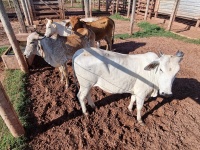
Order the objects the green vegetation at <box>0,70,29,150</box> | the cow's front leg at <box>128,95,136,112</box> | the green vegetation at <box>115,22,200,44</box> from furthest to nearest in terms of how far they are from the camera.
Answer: the green vegetation at <box>115,22,200,44</box>, the cow's front leg at <box>128,95,136,112</box>, the green vegetation at <box>0,70,29,150</box>

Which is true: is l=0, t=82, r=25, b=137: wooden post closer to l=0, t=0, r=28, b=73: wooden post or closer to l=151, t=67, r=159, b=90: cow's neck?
l=0, t=0, r=28, b=73: wooden post

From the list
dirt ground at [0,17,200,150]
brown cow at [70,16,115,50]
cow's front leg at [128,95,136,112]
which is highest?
brown cow at [70,16,115,50]

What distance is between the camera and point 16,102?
461cm

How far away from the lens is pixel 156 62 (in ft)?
10.0

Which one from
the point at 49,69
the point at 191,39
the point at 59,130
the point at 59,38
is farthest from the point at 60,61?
the point at 191,39

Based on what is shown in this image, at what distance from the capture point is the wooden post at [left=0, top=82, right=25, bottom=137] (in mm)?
3072

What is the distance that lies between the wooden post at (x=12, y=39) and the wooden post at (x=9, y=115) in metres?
2.53

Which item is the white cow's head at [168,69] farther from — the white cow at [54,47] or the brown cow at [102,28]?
the brown cow at [102,28]

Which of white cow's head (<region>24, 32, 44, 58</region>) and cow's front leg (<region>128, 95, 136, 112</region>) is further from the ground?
white cow's head (<region>24, 32, 44, 58</region>)

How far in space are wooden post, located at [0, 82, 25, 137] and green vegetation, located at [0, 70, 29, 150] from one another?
19 cm

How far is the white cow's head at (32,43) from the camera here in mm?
4422

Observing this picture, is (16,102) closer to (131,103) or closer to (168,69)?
(131,103)

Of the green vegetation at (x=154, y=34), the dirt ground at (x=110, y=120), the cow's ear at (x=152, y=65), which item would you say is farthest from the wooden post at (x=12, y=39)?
the green vegetation at (x=154, y=34)

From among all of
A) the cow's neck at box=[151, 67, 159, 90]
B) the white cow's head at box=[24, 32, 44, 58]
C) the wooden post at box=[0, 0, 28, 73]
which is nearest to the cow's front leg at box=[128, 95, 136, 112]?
the cow's neck at box=[151, 67, 159, 90]
